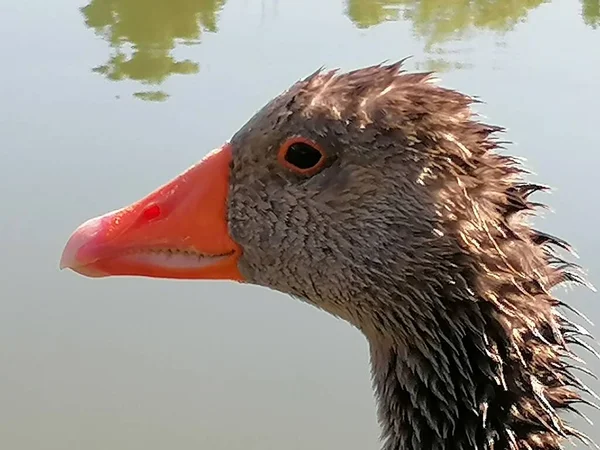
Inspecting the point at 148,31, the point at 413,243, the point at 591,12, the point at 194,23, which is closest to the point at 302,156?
the point at 413,243

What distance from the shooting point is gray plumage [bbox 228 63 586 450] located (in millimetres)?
2842

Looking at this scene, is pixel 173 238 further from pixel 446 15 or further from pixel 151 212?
pixel 446 15

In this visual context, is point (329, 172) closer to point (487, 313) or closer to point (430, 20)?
point (487, 313)

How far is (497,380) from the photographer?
288cm

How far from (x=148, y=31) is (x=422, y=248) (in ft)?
36.1

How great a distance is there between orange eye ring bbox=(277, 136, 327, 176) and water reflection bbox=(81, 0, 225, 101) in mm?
7643

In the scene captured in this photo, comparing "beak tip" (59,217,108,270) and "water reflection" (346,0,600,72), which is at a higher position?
"beak tip" (59,217,108,270)

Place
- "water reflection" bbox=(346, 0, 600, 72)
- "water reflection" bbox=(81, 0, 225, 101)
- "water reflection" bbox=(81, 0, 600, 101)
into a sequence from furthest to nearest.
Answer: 1. "water reflection" bbox=(346, 0, 600, 72)
2. "water reflection" bbox=(81, 0, 600, 101)
3. "water reflection" bbox=(81, 0, 225, 101)

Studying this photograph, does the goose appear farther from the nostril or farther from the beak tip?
the beak tip

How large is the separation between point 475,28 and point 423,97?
39.7 feet

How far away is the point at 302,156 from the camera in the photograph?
115 inches

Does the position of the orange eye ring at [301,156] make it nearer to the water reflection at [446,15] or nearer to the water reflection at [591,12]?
the water reflection at [446,15]

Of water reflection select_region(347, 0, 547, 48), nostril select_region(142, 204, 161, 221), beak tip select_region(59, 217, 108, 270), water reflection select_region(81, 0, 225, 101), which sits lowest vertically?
water reflection select_region(347, 0, 547, 48)

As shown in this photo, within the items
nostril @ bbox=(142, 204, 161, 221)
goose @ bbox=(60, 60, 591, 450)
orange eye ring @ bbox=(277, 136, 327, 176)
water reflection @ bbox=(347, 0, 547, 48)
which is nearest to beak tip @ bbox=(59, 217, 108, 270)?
nostril @ bbox=(142, 204, 161, 221)
